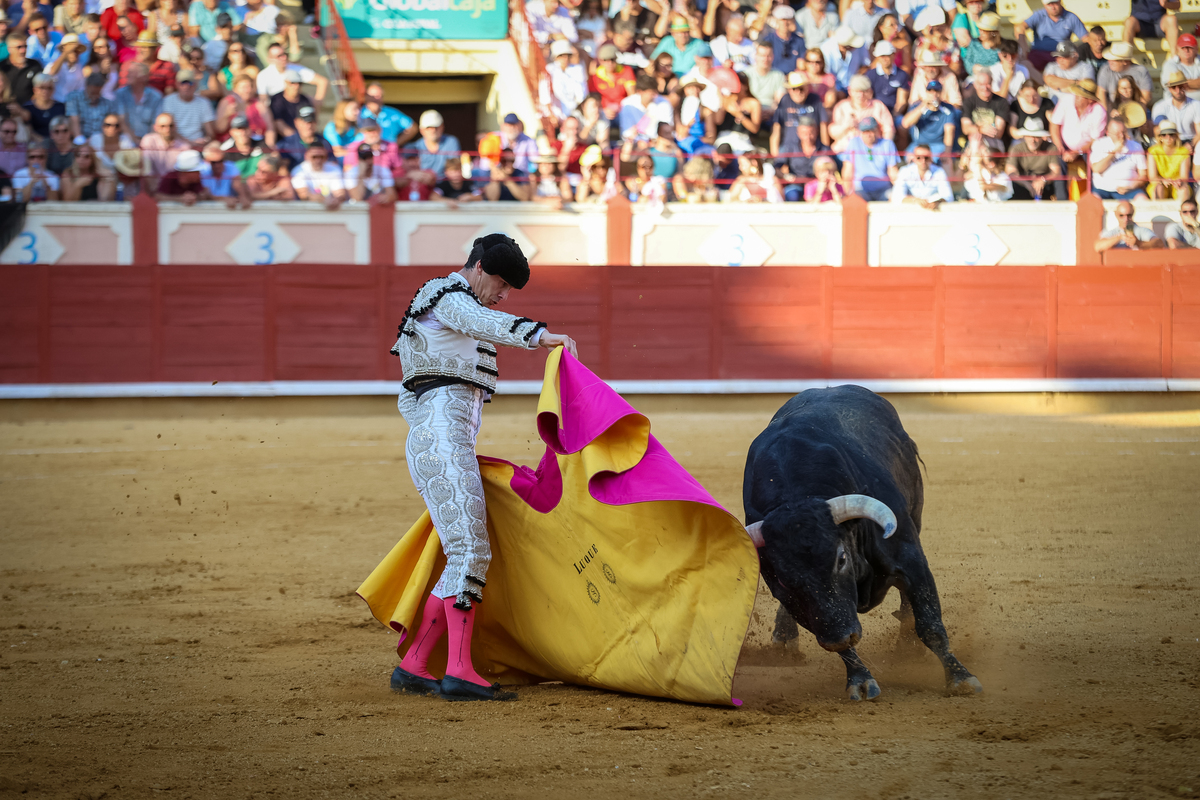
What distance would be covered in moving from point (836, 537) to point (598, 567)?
0.53 m

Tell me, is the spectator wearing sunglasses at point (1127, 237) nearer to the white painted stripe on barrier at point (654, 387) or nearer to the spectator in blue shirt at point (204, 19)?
the white painted stripe on barrier at point (654, 387)

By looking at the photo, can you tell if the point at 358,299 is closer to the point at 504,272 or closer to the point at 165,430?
the point at 165,430

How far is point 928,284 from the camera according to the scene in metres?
9.30

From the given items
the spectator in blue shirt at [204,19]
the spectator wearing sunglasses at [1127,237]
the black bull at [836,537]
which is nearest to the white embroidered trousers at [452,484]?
the black bull at [836,537]

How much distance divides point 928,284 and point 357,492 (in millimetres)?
5511

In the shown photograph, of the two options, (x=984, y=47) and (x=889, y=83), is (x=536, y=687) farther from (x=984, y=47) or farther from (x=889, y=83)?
(x=984, y=47)

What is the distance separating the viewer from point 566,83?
392 inches

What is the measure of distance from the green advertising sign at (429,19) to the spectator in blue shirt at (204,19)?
141 cm

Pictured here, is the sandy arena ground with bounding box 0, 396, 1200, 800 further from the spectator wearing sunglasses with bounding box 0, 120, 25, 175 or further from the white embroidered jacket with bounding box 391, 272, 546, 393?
the spectator wearing sunglasses with bounding box 0, 120, 25, 175

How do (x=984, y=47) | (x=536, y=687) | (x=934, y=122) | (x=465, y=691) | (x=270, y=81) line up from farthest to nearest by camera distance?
1. (x=984, y=47)
2. (x=270, y=81)
3. (x=934, y=122)
4. (x=536, y=687)
5. (x=465, y=691)

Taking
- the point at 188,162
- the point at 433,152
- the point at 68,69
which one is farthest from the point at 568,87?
the point at 68,69

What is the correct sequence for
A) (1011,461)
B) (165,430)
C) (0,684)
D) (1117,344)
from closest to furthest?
(0,684) < (1011,461) < (165,430) < (1117,344)

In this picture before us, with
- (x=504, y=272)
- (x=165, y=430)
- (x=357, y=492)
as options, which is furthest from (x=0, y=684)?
(x=165, y=430)

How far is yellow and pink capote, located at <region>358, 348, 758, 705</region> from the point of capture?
2.39 m
